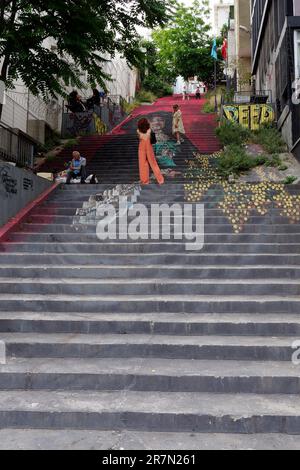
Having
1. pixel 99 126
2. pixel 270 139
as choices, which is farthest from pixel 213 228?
pixel 99 126

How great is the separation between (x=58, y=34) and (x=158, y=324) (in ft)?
24.0

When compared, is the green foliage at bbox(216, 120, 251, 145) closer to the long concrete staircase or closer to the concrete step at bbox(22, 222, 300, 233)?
the long concrete staircase

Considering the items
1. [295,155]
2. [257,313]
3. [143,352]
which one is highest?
[295,155]

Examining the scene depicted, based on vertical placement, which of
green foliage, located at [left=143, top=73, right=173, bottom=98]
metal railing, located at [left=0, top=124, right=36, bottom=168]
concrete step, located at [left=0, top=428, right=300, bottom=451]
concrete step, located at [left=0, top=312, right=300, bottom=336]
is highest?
green foliage, located at [left=143, top=73, right=173, bottom=98]

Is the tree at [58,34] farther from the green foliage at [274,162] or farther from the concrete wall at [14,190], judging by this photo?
the green foliage at [274,162]

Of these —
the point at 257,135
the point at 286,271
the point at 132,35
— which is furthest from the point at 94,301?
the point at 257,135

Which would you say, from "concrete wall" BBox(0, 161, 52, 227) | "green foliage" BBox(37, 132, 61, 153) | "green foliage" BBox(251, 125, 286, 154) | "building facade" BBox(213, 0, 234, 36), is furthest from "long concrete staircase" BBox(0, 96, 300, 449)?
"building facade" BBox(213, 0, 234, 36)

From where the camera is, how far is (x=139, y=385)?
4.05m

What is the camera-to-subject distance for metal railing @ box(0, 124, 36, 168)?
38.8 feet

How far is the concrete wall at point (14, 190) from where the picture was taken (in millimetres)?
7853

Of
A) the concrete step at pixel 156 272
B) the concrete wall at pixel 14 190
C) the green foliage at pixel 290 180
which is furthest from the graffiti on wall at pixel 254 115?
the concrete step at pixel 156 272

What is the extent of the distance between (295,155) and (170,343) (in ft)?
33.9

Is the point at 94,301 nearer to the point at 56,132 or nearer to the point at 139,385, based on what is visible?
the point at 139,385

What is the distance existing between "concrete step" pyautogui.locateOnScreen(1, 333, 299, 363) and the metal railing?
797cm
